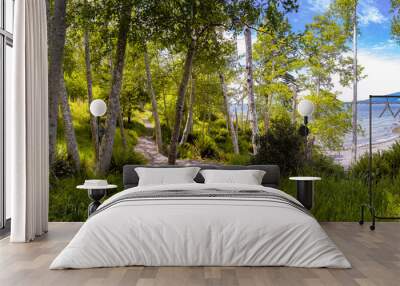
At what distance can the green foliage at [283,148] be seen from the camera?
6863 mm

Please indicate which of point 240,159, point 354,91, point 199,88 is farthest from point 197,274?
point 354,91

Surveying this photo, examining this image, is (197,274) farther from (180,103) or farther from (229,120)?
(229,120)

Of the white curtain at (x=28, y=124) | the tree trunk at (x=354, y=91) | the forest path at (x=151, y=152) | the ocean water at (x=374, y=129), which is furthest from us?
the ocean water at (x=374, y=129)

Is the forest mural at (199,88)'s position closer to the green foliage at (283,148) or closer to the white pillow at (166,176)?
the green foliage at (283,148)

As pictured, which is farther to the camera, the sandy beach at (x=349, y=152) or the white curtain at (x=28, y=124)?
the sandy beach at (x=349, y=152)

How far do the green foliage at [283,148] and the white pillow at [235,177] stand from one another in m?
1.15

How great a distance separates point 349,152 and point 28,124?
505 cm

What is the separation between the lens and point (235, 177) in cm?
560

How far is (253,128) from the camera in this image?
768 cm

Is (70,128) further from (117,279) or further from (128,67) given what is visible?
(117,279)

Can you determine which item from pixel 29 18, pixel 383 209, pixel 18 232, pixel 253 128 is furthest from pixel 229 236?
pixel 253 128

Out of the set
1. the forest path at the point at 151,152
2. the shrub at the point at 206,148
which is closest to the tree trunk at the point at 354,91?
the shrub at the point at 206,148

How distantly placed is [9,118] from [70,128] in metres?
1.66

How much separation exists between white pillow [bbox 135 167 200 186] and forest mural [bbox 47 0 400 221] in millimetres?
1192
